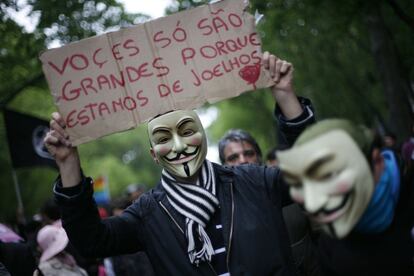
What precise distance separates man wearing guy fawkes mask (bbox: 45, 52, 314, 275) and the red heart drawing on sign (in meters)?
0.20

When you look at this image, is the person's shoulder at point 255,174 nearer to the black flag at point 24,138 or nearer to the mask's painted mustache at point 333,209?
the mask's painted mustache at point 333,209

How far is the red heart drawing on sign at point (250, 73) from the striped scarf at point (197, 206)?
611mm

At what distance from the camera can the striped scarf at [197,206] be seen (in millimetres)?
2873

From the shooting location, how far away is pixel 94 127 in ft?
10.5

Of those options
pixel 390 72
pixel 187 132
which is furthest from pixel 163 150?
pixel 390 72

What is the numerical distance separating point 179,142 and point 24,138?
439cm

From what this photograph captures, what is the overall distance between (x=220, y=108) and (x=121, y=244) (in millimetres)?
28788

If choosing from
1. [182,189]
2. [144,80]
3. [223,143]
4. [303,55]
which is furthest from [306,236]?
[303,55]

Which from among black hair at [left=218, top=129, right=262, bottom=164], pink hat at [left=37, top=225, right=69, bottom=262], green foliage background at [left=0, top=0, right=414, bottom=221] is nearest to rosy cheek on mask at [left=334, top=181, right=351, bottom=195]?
green foliage background at [left=0, top=0, right=414, bottom=221]

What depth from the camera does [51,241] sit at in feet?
14.8

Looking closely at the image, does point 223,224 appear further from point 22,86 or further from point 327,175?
point 22,86

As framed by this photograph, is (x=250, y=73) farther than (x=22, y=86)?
No

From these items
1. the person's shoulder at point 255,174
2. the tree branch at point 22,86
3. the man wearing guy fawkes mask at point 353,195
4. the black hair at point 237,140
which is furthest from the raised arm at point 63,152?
the tree branch at point 22,86

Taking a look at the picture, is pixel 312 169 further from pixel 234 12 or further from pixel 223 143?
pixel 223 143
